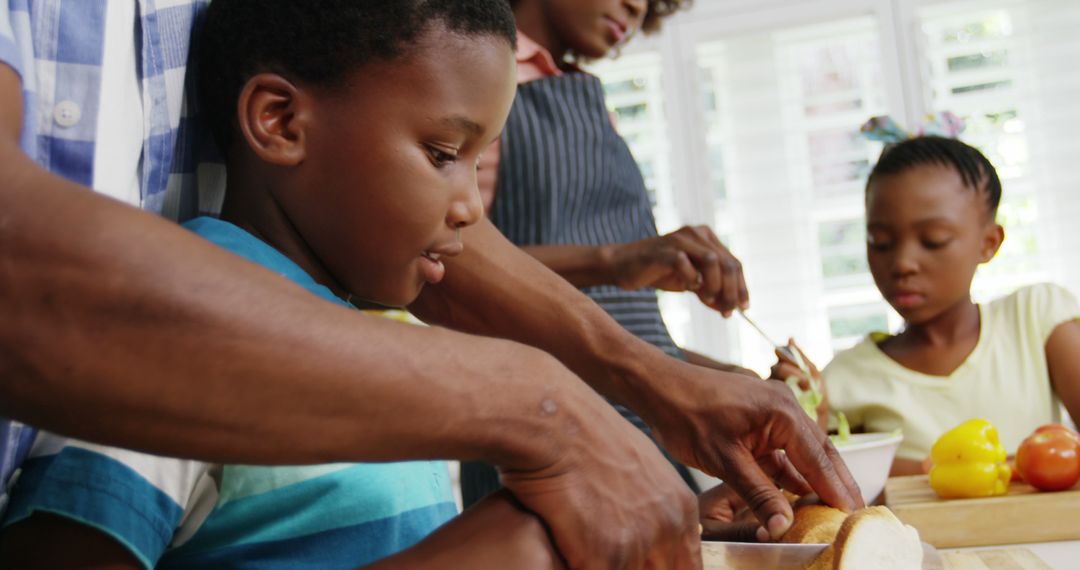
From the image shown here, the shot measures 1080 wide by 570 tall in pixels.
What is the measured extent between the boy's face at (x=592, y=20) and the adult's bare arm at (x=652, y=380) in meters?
0.82

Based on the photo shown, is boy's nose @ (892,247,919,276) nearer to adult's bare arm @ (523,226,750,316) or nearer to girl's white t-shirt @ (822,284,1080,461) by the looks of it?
girl's white t-shirt @ (822,284,1080,461)

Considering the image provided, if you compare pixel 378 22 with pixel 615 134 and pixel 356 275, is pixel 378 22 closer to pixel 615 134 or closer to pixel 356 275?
pixel 356 275

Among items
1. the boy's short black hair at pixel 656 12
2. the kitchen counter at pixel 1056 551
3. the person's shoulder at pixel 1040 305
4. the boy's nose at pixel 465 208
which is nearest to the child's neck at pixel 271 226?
the boy's nose at pixel 465 208

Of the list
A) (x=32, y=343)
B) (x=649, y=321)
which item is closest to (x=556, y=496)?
(x=32, y=343)

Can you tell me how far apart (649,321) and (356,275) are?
0.93m

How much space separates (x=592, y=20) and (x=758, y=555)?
1114mm

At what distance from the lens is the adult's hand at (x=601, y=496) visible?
0.51 m

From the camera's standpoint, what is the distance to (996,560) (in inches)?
44.7

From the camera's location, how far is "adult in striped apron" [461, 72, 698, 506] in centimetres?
155

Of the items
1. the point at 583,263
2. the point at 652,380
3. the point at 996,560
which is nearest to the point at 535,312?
the point at 652,380

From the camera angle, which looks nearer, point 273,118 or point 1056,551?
point 273,118

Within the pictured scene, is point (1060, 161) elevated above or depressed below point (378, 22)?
below

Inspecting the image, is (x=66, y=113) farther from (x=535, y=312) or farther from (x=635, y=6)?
(x=635, y=6)

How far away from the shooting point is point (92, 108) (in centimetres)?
67
